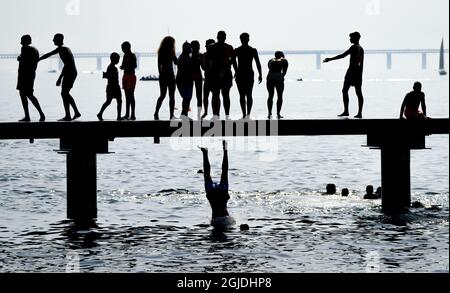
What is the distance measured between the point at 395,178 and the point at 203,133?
5464 mm

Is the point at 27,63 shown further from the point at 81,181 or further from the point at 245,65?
the point at 245,65

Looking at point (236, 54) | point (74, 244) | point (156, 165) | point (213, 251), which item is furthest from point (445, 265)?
point (156, 165)

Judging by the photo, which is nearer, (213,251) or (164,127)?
(213,251)

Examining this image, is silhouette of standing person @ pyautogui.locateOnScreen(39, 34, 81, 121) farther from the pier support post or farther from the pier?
the pier support post

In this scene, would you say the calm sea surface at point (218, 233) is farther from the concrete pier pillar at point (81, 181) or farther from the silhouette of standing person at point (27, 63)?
the silhouette of standing person at point (27, 63)

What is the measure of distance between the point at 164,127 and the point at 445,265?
7.09m

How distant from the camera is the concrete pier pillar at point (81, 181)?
85.4 ft

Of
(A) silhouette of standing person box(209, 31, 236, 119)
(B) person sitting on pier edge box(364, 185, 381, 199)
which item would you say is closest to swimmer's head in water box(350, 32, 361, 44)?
(A) silhouette of standing person box(209, 31, 236, 119)

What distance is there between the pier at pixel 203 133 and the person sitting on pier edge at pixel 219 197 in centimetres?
91

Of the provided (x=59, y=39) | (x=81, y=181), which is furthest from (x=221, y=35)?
(x=81, y=181)

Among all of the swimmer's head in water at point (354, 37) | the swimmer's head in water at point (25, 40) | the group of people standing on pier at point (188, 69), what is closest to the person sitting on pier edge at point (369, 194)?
the group of people standing on pier at point (188, 69)

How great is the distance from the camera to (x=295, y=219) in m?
28.6

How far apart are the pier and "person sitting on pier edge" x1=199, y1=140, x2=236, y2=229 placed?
91cm
